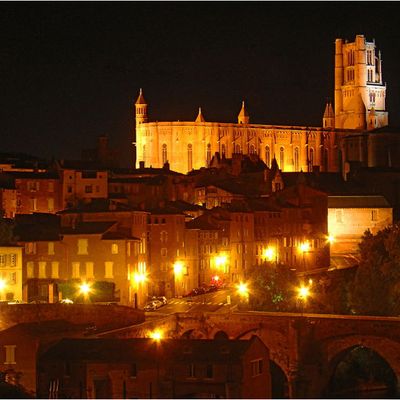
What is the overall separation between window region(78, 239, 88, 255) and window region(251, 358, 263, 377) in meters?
13.1

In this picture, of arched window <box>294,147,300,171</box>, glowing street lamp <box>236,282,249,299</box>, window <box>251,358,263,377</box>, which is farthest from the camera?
arched window <box>294,147,300,171</box>

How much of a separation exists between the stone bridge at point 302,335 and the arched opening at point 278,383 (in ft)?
0.53

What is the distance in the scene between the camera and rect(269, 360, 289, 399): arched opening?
162 ft

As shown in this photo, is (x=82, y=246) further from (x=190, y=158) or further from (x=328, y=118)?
(x=328, y=118)

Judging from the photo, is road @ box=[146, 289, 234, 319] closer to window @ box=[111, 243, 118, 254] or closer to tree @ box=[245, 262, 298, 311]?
tree @ box=[245, 262, 298, 311]

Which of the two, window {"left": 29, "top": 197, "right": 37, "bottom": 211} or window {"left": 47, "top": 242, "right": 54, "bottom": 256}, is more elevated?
window {"left": 29, "top": 197, "right": 37, "bottom": 211}

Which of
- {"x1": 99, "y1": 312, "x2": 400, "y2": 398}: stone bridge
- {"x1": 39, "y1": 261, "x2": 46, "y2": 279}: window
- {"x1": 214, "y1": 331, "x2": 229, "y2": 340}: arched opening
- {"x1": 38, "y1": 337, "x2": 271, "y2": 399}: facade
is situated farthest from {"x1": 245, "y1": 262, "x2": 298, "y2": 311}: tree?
{"x1": 38, "y1": 337, "x2": 271, "y2": 399}: facade

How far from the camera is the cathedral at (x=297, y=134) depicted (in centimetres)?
10331

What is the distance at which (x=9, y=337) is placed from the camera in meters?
45.1

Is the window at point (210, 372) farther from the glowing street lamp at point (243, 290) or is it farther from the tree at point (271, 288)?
the glowing street lamp at point (243, 290)

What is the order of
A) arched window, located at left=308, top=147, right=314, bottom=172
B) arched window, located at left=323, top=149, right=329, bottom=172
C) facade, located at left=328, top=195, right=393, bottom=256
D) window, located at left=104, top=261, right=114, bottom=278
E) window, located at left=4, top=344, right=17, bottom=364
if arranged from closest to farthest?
window, located at left=4, top=344, right=17, bottom=364
window, located at left=104, top=261, right=114, bottom=278
facade, located at left=328, top=195, right=393, bottom=256
arched window, located at left=308, top=147, right=314, bottom=172
arched window, located at left=323, top=149, right=329, bottom=172

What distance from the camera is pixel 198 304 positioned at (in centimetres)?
5528

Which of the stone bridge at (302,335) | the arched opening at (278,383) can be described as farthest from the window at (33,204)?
the arched opening at (278,383)

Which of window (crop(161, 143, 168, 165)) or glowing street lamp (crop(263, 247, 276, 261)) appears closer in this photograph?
glowing street lamp (crop(263, 247, 276, 261))
